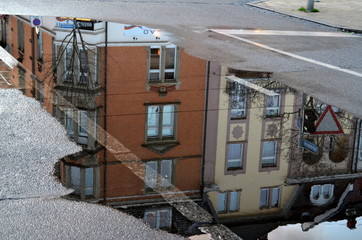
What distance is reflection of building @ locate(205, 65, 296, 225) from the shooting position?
6312 millimetres

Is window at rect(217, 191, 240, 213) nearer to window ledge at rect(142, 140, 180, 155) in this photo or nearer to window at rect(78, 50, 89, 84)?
window ledge at rect(142, 140, 180, 155)

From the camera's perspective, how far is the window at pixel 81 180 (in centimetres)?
636

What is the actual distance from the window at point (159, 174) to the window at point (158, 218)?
610 millimetres

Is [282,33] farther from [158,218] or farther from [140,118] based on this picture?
[158,218]

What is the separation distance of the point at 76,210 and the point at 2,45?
929cm

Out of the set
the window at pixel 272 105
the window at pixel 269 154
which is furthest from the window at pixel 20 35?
the window at pixel 269 154

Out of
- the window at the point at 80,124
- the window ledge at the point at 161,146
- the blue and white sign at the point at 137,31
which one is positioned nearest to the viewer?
the window ledge at the point at 161,146

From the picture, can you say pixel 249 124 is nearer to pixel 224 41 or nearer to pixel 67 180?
pixel 67 180

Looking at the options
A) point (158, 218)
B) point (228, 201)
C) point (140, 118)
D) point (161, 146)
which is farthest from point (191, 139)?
point (158, 218)

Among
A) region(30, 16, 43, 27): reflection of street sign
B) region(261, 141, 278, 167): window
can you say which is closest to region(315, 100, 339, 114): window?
region(261, 141, 278, 167): window

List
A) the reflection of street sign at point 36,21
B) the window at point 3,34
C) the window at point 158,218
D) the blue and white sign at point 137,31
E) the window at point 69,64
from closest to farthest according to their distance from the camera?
the window at point 158,218, the window at point 69,64, the window at point 3,34, the blue and white sign at point 137,31, the reflection of street sign at point 36,21

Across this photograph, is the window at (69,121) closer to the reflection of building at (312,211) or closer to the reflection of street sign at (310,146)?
the reflection of street sign at (310,146)

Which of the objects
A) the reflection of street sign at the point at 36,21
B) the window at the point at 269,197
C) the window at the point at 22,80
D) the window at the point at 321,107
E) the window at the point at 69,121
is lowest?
the window at the point at 269,197

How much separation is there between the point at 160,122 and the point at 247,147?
4.06ft
